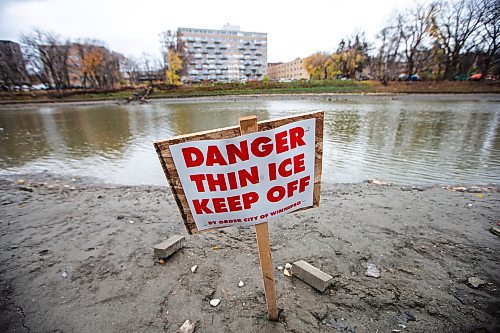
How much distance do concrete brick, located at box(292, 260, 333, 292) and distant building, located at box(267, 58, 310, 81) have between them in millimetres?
95764

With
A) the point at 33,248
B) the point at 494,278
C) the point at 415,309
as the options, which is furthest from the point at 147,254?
the point at 494,278

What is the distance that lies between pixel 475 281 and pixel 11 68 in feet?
216

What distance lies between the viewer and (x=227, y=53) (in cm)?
10600

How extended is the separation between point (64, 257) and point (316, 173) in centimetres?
331

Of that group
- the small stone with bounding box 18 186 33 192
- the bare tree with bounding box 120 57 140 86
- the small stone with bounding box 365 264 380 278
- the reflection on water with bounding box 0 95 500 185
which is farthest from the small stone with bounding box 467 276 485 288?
the bare tree with bounding box 120 57 140 86

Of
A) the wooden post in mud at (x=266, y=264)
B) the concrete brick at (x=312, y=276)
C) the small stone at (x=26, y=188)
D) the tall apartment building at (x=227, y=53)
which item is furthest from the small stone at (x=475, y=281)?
the tall apartment building at (x=227, y=53)

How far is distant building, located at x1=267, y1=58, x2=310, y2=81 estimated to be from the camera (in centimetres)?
9978

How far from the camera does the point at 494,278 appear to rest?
2449mm

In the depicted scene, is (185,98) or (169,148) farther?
(185,98)

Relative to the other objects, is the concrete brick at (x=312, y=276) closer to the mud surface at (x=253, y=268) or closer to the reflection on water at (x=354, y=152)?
the mud surface at (x=253, y=268)

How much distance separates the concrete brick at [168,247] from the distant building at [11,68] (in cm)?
6158

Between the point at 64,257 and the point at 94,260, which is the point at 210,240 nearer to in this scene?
the point at 94,260

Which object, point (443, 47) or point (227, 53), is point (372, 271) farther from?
point (227, 53)

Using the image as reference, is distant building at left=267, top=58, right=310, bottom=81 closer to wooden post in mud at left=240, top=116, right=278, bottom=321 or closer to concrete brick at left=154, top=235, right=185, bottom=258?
concrete brick at left=154, top=235, right=185, bottom=258
